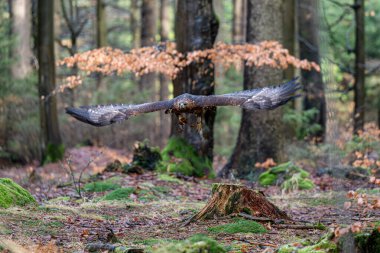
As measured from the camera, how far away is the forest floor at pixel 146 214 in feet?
25.5

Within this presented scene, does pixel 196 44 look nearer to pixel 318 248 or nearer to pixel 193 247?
pixel 318 248

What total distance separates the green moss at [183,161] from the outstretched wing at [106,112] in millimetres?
4859

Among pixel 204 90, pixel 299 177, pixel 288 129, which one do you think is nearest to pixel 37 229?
pixel 299 177

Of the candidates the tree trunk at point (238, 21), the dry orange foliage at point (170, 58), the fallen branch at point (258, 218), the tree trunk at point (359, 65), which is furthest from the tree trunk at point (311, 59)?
the fallen branch at point (258, 218)

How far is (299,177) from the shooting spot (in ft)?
45.5

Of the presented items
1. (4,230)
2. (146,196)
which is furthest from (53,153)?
(4,230)

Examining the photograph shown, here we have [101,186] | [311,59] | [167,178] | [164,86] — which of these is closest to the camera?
[101,186]

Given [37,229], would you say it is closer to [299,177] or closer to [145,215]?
[145,215]

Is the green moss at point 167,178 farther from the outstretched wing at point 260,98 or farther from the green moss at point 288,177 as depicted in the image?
the outstretched wing at point 260,98

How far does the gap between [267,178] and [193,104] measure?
17.9 feet

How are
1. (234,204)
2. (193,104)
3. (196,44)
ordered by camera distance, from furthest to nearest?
(196,44) < (193,104) < (234,204)

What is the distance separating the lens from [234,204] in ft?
30.2

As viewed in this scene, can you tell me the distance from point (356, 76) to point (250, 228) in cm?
1262

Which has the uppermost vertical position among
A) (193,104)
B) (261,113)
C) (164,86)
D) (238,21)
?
(238,21)
